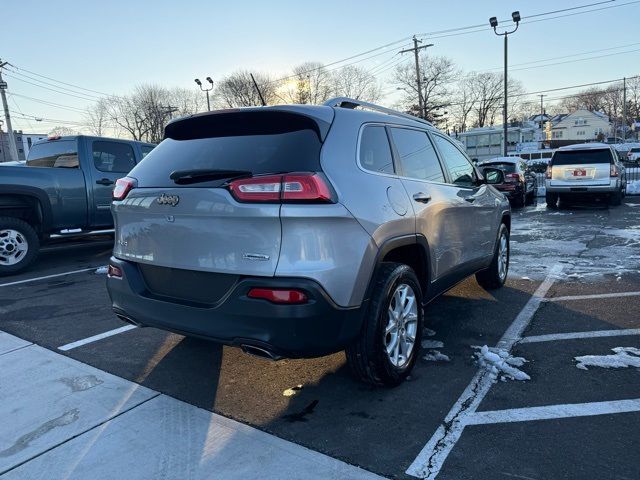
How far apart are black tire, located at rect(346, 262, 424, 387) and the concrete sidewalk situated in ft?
2.22

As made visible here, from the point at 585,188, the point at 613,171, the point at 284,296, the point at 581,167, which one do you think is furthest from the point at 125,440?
the point at 613,171

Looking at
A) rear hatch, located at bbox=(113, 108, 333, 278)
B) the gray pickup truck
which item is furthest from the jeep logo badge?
the gray pickup truck

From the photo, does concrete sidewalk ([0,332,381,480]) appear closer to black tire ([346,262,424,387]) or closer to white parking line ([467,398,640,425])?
black tire ([346,262,424,387])

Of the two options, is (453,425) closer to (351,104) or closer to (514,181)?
(351,104)

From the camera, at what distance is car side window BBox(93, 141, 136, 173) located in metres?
7.90

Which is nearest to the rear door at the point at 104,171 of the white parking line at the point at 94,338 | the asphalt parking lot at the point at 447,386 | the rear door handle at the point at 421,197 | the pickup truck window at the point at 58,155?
the pickup truck window at the point at 58,155

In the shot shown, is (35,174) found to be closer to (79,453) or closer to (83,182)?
(83,182)

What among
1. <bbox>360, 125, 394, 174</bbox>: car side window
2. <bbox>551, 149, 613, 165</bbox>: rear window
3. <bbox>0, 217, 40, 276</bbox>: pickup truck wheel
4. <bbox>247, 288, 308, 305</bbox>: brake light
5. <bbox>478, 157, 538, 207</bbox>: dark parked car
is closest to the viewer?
<bbox>247, 288, 308, 305</bbox>: brake light

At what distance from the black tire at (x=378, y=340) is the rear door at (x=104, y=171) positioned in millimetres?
6152

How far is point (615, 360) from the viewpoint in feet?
11.4

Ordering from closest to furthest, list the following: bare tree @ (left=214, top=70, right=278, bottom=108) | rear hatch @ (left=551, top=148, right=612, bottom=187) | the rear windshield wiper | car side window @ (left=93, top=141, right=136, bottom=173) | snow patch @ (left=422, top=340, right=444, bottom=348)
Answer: the rear windshield wiper < snow patch @ (left=422, top=340, right=444, bottom=348) < car side window @ (left=93, top=141, right=136, bottom=173) < rear hatch @ (left=551, top=148, right=612, bottom=187) < bare tree @ (left=214, top=70, right=278, bottom=108)

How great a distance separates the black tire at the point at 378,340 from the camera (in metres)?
2.91

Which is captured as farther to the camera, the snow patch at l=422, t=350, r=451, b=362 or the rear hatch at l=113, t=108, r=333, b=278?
the snow patch at l=422, t=350, r=451, b=362

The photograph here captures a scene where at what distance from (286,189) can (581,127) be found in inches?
4353
